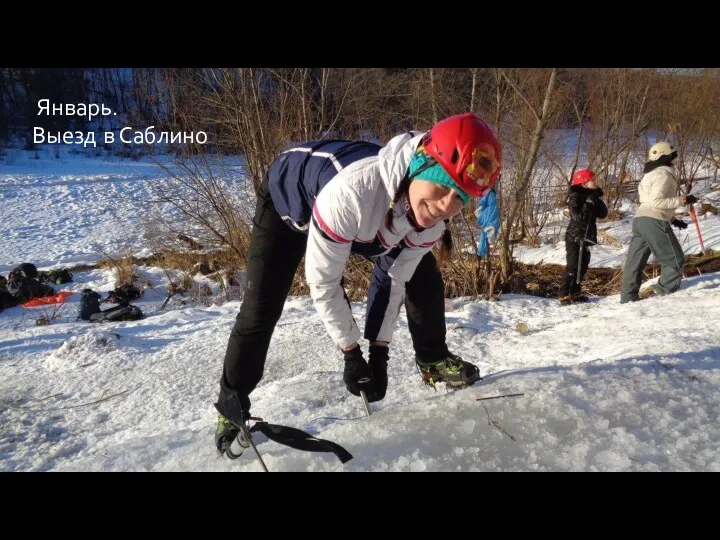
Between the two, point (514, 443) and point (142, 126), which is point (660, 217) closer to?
point (514, 443)

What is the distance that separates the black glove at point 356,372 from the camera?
2158 millimetres

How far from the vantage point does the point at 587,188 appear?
605 cm

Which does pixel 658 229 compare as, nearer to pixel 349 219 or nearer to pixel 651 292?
pixel 651 292

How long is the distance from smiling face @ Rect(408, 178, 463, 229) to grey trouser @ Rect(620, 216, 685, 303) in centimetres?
436

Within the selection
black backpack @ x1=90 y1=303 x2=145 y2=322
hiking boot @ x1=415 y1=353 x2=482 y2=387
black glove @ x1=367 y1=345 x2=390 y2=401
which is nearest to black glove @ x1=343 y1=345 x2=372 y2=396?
black glove @ x1=367 y1=345 x2=390 y2=401

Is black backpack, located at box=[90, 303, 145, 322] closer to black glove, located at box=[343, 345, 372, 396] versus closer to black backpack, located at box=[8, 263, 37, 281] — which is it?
black backpack, located at box=[8, 263, 37, 281]

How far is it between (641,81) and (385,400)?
11891 mm

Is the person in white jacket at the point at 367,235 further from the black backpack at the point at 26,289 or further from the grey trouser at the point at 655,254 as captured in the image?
the black backpack at the point at 26,289

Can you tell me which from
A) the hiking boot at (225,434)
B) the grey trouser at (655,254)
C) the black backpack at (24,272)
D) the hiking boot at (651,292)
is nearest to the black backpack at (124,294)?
the black backpack at (24,272)

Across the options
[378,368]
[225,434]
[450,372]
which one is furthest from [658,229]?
[225,434]

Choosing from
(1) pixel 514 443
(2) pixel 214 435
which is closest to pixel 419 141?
(1) pixel 514 443

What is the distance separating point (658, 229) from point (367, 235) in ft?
15.2

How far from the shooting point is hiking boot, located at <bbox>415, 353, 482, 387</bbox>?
2.46m

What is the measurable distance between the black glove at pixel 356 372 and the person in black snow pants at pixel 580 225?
449 cm
